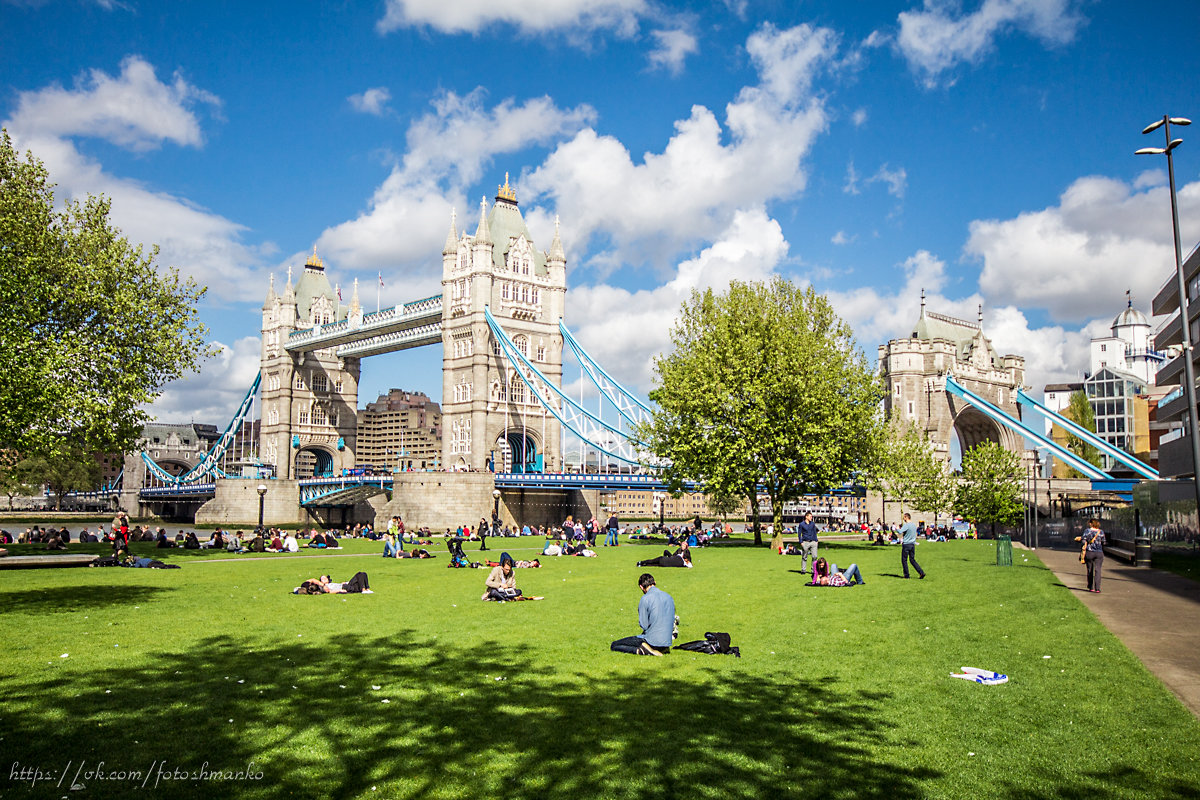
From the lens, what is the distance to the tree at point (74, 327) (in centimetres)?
1839

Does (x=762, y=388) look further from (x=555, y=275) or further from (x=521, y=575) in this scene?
(x=555, y=275)

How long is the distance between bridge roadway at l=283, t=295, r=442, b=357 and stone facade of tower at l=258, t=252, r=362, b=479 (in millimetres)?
2799

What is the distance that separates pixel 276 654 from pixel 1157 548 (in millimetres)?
34896

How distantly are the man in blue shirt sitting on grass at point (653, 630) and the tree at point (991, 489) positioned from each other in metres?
46.6

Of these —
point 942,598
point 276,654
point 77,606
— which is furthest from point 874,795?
point 77,606

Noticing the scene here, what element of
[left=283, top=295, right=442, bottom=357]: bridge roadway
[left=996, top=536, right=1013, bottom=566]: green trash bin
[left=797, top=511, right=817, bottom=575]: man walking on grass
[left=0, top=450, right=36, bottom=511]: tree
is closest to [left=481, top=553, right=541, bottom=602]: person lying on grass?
[left=797, top=511, right=817, bottom=575]: man walking on grass

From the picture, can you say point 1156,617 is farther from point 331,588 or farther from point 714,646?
point 331,588

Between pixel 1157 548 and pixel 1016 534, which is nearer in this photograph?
pixel 1157 548

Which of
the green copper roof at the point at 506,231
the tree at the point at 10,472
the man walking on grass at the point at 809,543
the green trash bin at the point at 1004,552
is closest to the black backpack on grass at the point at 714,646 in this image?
the man walking on grass at the point at 809,543

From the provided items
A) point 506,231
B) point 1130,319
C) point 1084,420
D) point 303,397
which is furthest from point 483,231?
point 1130,319

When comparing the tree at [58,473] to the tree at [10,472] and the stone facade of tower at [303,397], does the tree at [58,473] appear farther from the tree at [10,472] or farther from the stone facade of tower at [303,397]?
the stone facade of tower at [303,397]

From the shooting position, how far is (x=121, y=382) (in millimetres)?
25641

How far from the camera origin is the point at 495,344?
75.1 metres

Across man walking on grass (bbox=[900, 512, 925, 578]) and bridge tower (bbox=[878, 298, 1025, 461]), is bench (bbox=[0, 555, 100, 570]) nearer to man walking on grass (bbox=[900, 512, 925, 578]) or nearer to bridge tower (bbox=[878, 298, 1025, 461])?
man walking on grass (bbox=[900, 512, 925, 578])
